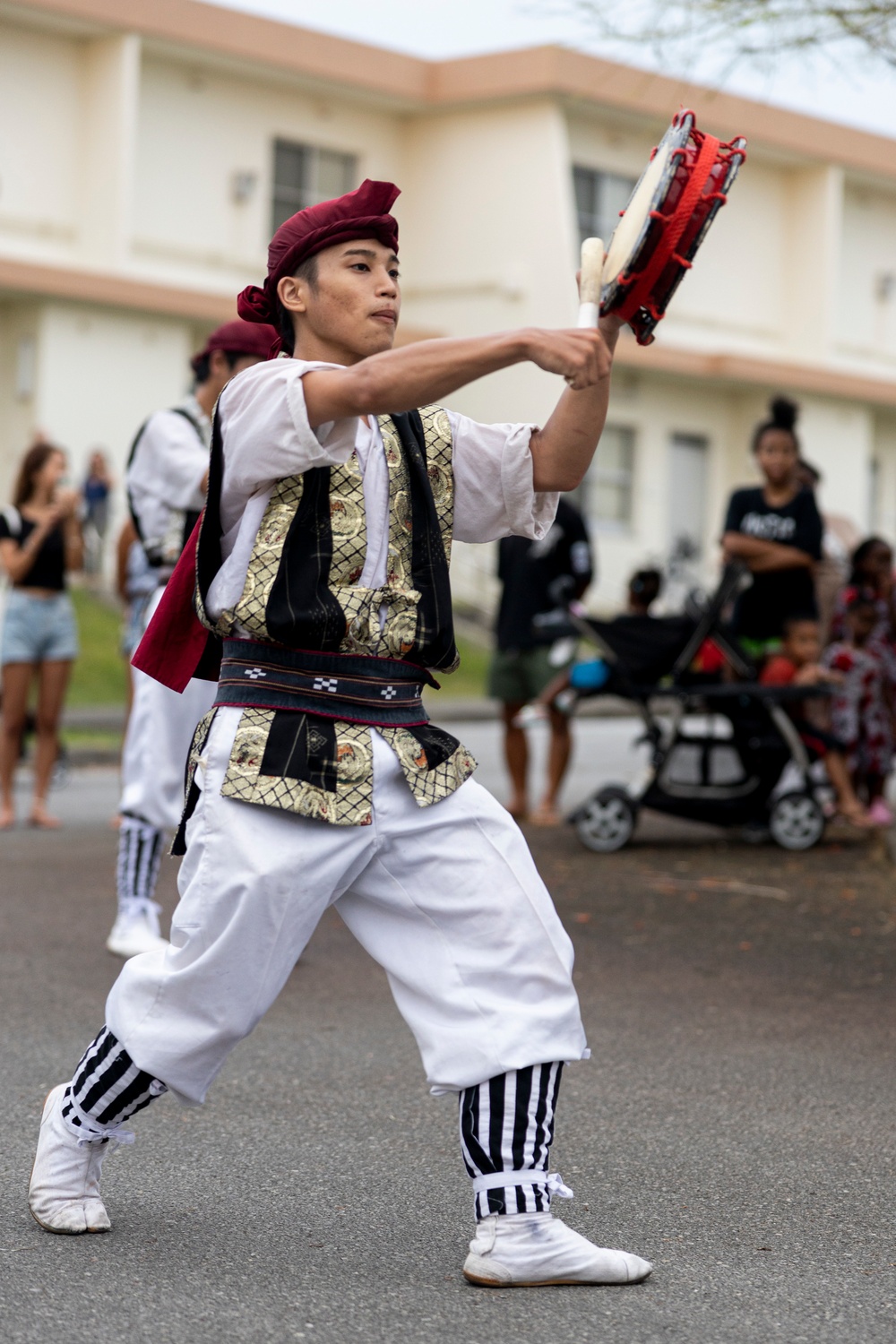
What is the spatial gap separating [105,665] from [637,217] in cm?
1755

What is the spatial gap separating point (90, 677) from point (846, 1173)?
16.3 m

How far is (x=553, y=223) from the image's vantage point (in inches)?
1084

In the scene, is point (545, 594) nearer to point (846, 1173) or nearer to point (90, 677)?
point (846, 1173)

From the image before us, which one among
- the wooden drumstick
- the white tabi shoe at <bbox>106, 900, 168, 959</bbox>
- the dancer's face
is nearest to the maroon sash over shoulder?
the dancer's face

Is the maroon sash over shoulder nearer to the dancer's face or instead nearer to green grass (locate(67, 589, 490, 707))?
→ the dancer's face

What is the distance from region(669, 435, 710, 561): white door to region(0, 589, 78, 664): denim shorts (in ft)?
67.6

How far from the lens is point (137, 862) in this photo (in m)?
6.76

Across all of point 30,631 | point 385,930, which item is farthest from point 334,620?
point 30,631

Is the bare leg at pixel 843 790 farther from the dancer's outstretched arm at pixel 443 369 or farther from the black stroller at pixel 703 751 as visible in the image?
the dancer's outstretched arm at pixel 443 369

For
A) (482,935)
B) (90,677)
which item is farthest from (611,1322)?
(90,677)

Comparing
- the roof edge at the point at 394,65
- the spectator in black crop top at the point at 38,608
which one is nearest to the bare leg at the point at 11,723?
the spectator in black crop top at the point at 38,608

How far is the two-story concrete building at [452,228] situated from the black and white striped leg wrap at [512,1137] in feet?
65.0

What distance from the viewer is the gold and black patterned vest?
362 cm

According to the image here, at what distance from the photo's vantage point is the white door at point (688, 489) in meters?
30.9
